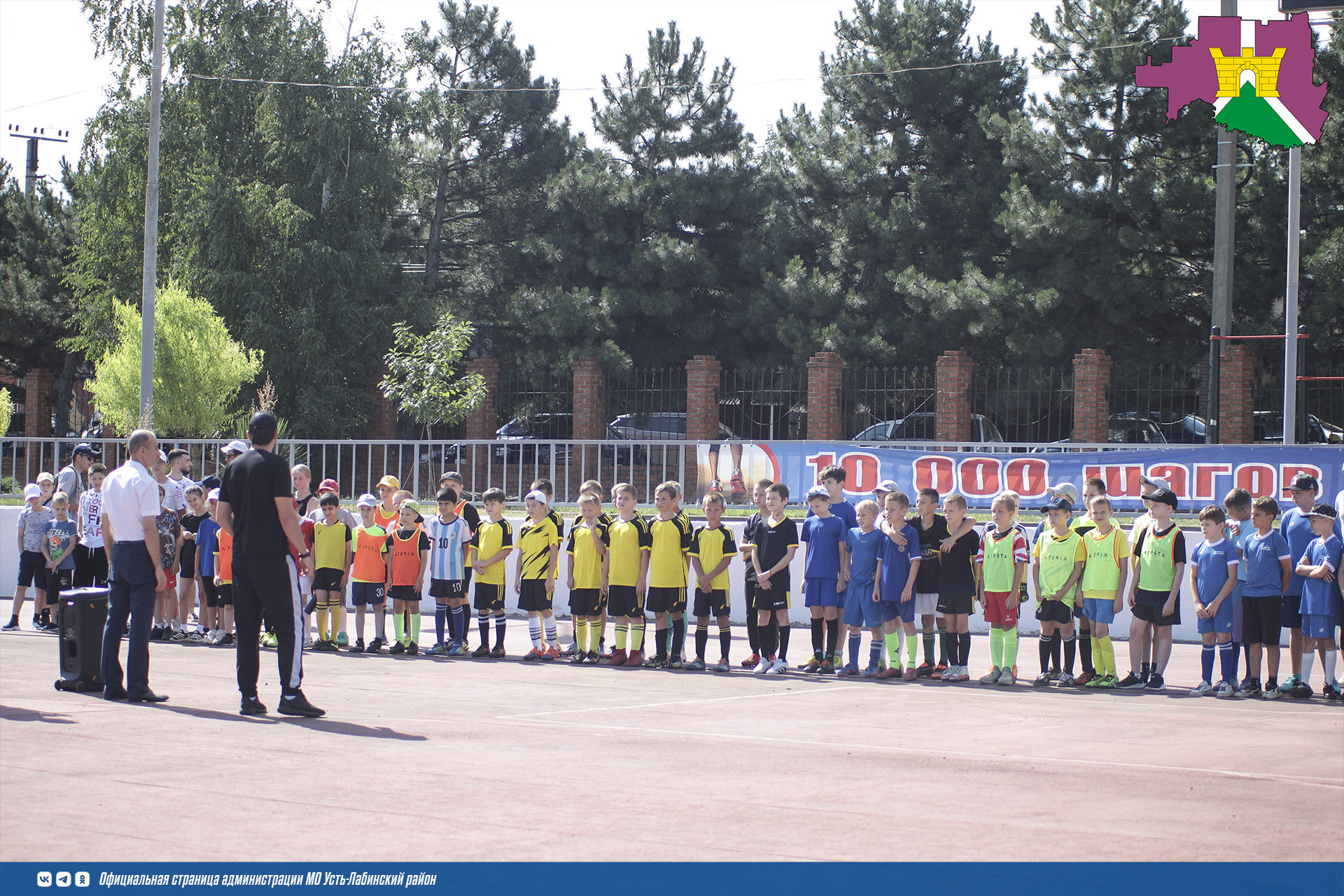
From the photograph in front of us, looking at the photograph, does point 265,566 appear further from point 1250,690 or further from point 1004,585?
point 1250,690

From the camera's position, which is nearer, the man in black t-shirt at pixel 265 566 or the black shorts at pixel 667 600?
the man in black t-shirt at pixel 265 566

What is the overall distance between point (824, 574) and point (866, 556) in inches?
17.1

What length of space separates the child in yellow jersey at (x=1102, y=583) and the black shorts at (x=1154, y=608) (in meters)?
0.16

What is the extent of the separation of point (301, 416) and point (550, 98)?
14.5 meters

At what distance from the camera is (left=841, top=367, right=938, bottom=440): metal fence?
99.3ft

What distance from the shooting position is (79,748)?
7.38 metres

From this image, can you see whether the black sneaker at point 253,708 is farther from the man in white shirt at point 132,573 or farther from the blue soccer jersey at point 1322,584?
the blue soccer jersey at point 1322,584

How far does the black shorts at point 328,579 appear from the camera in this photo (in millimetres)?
14070

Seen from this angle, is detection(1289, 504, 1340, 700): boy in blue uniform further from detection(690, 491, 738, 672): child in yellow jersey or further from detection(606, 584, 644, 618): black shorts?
detection(606, 584, 644, 618): black shorts

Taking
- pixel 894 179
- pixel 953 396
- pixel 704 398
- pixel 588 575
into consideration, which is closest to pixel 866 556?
pixel 588 575

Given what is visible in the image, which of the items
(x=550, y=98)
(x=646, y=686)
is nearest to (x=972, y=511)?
(x=646, y=686)

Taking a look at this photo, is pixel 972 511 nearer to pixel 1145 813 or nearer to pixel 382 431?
pixel 1145 813

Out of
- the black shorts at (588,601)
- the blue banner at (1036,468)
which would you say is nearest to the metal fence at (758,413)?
the blue banner at (1036,468)

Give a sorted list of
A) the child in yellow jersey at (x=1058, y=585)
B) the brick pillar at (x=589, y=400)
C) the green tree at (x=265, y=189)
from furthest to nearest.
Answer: the green tree at (x=265, y=189)
the brick pillar at (x=589, y=400)
the child in yellow jersey at (x=1058, y=585)
